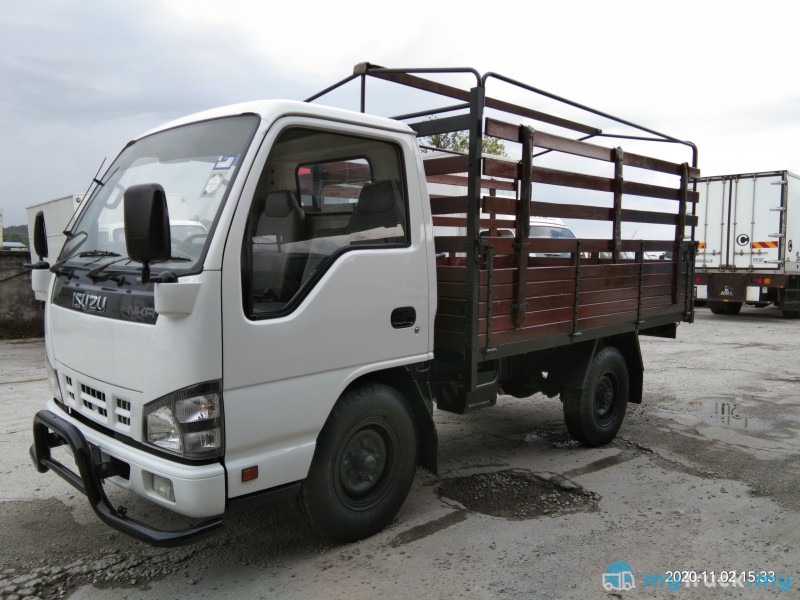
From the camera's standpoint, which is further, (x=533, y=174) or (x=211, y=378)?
(x=533, y=174)

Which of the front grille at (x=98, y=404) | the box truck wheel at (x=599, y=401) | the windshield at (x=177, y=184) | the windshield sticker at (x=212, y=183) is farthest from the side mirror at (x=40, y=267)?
the box truck wheel at (x=599, y=401)

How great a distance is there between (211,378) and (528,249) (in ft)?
7.79

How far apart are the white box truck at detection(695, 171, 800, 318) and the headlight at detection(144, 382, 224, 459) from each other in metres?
15.1

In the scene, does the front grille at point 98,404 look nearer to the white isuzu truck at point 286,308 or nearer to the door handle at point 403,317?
the white isuzu truck at point 286,308

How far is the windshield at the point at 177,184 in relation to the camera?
283 centimetres

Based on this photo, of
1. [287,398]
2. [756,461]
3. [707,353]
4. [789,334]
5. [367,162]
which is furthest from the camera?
[789,334]

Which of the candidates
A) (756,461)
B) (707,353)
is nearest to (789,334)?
(707,353)

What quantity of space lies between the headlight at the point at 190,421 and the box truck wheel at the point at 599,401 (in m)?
3.26

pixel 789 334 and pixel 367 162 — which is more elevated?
pixel 367 162

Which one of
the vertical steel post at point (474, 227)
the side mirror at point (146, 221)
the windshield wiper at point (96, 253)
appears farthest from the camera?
the vertical steel post at point (474, 227)

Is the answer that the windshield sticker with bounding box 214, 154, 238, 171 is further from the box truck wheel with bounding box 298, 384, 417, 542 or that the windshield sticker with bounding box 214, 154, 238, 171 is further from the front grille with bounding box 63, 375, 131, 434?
the box truck wheel with bounding box 298, 384, 417, 542

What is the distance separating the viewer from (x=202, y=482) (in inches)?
103

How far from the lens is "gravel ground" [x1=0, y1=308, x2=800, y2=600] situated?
121 inches

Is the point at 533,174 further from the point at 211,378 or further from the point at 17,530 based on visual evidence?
the point at 17,530
